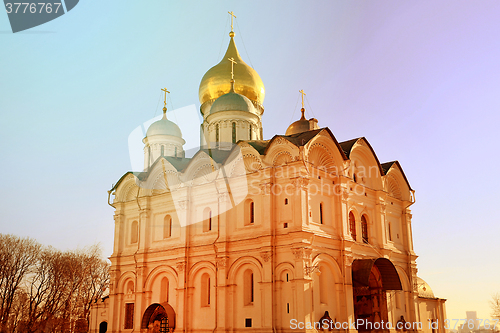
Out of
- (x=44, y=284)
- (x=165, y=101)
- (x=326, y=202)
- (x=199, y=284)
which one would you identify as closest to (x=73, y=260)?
(x=44, y=284)

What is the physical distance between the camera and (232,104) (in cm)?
2466

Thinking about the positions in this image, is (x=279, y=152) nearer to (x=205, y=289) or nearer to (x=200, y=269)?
(x=200, y=269)

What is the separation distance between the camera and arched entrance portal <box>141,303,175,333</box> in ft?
67.8

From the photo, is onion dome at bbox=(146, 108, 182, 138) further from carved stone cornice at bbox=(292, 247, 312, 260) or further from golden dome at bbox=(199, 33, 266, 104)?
carved stone cornice at bbox=(292, 247, 312, 260)

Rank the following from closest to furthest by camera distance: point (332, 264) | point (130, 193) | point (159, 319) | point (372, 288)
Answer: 1. point (332, 264)
2. point (372, 288)
3. point (159, 319)
4. point (130, 193)

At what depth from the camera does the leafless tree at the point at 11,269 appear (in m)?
29.2

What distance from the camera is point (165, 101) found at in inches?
1159

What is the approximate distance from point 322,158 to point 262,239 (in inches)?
170

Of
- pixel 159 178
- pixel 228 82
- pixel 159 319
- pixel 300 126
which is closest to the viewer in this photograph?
pixel 159 319

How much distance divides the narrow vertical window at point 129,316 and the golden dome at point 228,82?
38.0ft

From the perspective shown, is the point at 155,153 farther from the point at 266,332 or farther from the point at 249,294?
the point at 266,332

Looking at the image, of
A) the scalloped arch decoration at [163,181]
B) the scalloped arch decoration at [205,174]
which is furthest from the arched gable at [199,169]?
the scalloped arch decoration at [163,181]

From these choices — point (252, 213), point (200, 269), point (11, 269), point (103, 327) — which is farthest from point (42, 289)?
Result: point (252, 213)

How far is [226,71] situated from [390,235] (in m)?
12.2
